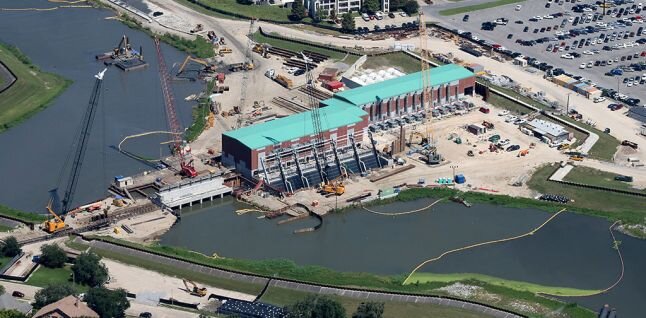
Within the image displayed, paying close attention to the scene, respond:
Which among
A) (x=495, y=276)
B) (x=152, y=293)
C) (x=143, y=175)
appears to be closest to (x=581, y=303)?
(x=495, y=276)

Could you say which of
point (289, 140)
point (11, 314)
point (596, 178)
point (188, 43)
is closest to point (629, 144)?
point (596, 178)

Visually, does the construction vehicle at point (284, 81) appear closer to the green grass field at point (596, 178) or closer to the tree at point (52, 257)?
the green grass field at point (596, 178)

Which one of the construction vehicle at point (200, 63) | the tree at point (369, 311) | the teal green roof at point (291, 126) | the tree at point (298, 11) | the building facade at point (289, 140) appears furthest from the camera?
the tree at point (298, 11)

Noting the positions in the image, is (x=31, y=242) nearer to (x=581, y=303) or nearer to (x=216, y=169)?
(x=216, y=169)

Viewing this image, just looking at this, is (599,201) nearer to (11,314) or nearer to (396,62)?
(396,62)

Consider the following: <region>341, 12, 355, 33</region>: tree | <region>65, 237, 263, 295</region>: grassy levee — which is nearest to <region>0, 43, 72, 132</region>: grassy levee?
<region>65, 237, 263, 295</region>: grassy levee

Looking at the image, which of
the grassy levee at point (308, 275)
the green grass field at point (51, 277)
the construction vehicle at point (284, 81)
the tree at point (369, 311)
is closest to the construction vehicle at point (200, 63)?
the construction vehicle at point (284, 81)
